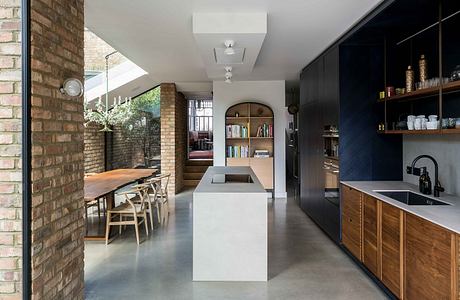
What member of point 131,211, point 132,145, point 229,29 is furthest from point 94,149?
point 229,29

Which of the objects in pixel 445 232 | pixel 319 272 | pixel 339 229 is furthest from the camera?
pixel 339 229

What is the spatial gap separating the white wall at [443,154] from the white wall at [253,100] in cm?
439

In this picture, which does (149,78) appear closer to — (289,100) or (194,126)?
(194,126)

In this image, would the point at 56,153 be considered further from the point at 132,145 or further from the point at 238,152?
the point at 132,145

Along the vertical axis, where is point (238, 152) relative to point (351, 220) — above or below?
above

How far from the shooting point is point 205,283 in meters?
3.51

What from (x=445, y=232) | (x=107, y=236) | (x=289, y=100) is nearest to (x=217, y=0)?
(x=445, y=232)

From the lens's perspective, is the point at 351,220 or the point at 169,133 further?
the point at 169,133

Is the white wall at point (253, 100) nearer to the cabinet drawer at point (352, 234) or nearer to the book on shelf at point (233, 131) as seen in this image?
the book on shelf at point (233, 131)

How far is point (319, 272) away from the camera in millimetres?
3803

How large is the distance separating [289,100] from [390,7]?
860 centimetres

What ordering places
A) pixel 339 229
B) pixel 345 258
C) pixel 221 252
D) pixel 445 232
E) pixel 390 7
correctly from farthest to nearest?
pixel 339 229
pixel 345 258
pixel 221 252
pixel 390 7
pixel 445 232

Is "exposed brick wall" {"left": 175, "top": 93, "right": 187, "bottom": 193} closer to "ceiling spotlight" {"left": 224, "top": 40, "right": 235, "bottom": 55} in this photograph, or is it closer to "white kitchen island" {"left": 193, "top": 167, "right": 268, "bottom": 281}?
"ceiling spotlight" {"left": 224, "top": 40, "right": 235, "bottom": 55}

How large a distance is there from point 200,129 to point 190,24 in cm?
718
